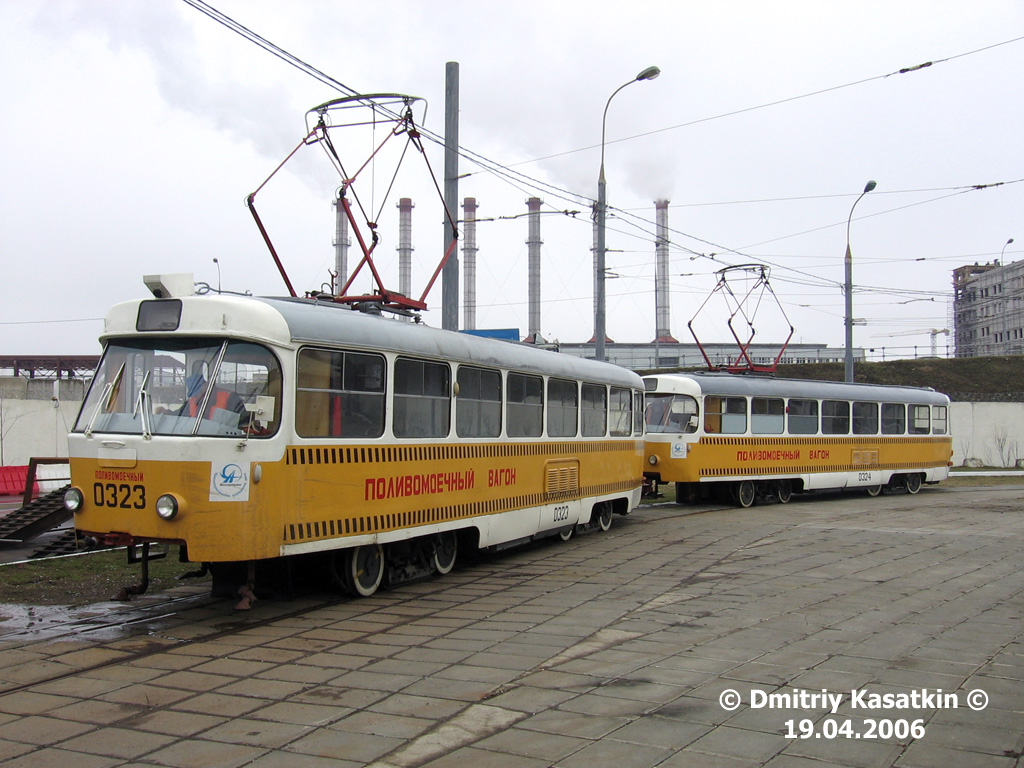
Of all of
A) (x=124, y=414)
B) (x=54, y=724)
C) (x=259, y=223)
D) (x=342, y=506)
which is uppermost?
(x=259, y=223)

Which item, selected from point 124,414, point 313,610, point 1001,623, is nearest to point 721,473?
point 1001,623

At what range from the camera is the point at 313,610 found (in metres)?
8.42

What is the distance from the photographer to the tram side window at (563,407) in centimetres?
1296

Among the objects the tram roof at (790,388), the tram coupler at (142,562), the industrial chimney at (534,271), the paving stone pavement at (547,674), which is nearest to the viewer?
the paving stone pavement at (547,674)

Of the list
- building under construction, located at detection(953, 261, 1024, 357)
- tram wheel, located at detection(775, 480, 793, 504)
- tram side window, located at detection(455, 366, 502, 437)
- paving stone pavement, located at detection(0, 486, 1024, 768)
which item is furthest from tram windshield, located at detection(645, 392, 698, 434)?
building under construction, located at detection(953, 261, 1024, 357)

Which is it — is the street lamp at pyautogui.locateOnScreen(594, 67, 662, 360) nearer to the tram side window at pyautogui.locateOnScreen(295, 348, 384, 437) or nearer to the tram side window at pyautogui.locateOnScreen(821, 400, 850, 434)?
the tram side window at pyautogui.locateOnScreen(821, 400, 850, 434)

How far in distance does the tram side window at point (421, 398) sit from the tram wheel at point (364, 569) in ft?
3.91

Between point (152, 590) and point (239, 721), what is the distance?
4608 mm

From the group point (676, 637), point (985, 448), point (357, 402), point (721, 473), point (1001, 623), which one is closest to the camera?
point (676, 637)

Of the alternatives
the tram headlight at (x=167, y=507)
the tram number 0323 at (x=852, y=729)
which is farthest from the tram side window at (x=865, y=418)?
the tram headlight at (x=167, y=507)

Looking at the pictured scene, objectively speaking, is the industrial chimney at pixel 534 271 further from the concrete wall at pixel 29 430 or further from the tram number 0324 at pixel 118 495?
the tram number 0324 at pixel 118 495

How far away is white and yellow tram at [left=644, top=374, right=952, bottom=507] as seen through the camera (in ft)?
63.9

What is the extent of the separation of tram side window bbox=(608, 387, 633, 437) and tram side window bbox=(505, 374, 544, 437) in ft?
9.02

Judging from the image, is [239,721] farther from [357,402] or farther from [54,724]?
[357,402]
